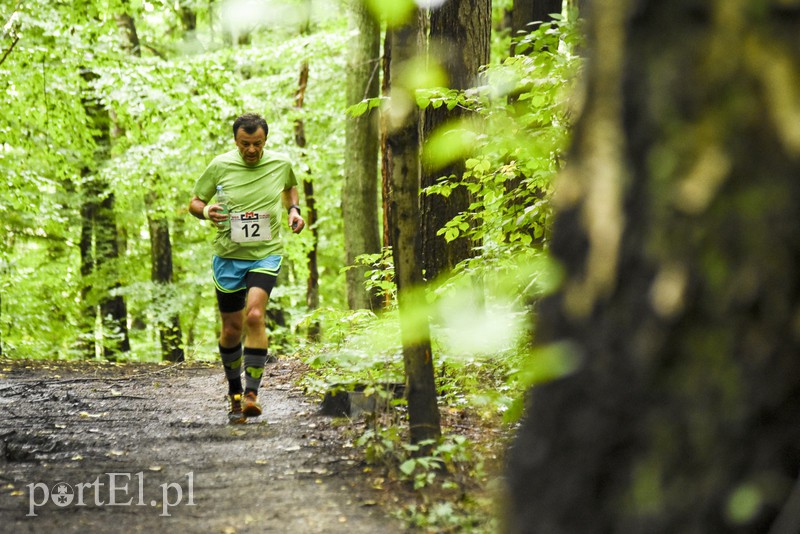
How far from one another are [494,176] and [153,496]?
2875 mm

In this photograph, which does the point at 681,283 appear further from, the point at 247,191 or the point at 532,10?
the point at 532,10

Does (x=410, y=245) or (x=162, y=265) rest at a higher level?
(x=410, y=245)

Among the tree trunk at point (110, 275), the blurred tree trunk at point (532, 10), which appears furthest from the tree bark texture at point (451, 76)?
the tree trunk at point (110, 275)

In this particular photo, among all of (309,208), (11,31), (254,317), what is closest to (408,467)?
(254,317)

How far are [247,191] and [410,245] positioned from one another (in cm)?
225

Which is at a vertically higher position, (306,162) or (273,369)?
(306,162)

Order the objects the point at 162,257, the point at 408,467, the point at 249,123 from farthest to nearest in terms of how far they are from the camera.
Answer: the point at 162,257, the point at 249,123, the point at 408,467

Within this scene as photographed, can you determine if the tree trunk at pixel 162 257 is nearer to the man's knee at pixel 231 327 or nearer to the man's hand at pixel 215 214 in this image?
the man's knee at pixel 231 327

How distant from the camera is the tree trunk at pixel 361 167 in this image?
1176cm

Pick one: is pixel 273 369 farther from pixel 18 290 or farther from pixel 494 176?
pixel 18 290

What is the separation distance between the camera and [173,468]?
14.0 feet

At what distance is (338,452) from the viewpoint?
14.9 feet

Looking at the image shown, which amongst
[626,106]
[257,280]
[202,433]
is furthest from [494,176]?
[626,106]

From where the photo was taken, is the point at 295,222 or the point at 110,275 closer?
the point at 295,222
